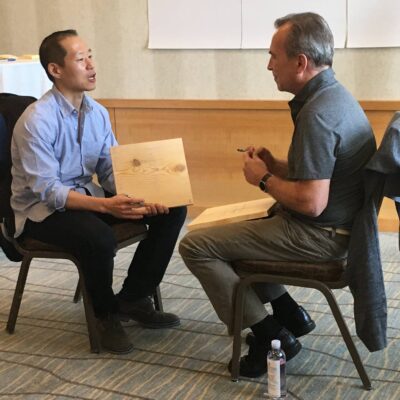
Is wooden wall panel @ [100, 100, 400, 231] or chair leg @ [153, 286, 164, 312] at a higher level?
wooden wall panel @ [100, 100, 400, 231]

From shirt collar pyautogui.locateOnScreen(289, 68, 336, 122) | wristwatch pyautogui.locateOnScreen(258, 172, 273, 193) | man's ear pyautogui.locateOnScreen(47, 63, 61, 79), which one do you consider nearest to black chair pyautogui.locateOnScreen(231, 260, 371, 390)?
wristwatch pyautogui.locateOnScreen(258, 172, 273, 193)

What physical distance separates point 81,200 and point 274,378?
0.95 metres

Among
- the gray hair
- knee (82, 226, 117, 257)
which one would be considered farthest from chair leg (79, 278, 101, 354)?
the gray hair

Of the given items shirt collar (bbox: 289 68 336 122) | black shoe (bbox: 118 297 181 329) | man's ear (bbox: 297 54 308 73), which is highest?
man's ear (bbox: 297 54 308 73)

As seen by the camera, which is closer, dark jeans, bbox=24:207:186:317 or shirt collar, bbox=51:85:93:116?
dark jeans, bbox=24:207:186:317

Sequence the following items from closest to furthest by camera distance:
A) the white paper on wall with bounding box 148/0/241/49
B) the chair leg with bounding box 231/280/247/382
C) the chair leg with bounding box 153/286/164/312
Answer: the chair leg with bounding box 231/280/247/382 → the chair leg with bounding box 153/286/164/312 → the white paper on wall with bounding box 148/0/241/49

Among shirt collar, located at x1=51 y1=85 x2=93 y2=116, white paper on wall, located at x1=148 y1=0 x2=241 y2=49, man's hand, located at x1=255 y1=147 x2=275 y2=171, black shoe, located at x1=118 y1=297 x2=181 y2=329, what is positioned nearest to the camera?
man's hand, located at x1=255 y1=147 x2=275 y2=171

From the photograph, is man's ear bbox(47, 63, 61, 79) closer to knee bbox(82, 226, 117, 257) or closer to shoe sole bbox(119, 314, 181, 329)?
knee bbox(82, 226, 117, 257)

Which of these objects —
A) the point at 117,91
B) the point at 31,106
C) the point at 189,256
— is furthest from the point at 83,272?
the point at 117,91

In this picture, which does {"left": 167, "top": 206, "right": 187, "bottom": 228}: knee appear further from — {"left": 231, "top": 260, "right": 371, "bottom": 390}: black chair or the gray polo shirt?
the gray polo shirt

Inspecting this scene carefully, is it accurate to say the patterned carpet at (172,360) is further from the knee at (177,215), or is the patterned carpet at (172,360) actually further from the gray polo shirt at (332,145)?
the gray polo shirt at (332,145)

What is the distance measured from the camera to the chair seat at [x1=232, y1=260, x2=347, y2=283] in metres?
2.19

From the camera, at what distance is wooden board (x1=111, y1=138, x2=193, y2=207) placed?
2551 mm

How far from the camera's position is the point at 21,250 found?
104 inches
